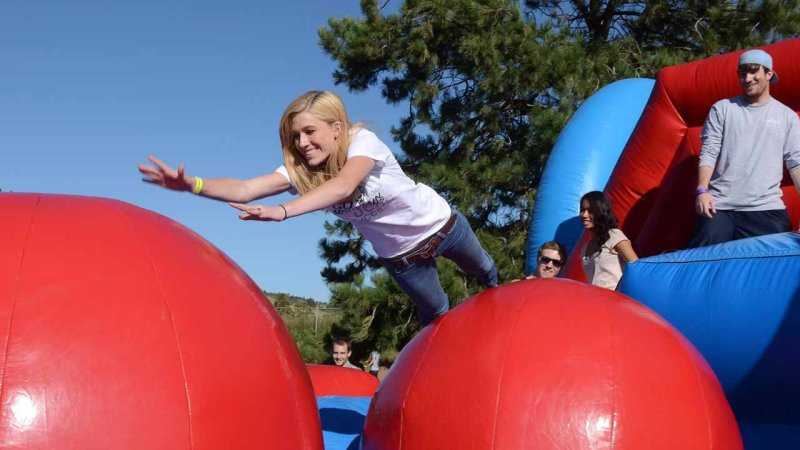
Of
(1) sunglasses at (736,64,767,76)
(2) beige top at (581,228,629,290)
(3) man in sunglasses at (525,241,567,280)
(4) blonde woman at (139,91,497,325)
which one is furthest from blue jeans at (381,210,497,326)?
(1) sunglasses at (736,64,767,76)

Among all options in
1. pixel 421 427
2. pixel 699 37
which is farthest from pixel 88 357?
pixel 699 37

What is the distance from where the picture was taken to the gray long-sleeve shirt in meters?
4.23

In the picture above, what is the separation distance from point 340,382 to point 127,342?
3.37m

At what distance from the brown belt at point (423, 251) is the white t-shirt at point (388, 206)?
0.02 meters

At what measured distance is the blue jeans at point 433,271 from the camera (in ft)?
12.6

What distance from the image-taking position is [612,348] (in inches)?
99.3

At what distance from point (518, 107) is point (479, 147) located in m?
0.77

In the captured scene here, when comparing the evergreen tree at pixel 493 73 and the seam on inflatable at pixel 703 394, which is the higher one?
the evergreen tree at pixel 493 73

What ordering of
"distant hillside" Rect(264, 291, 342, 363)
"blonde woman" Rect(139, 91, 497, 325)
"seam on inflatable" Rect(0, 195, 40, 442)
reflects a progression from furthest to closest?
1. "distant hillside" Rect(264, 291, 342, 363)
2. "blonde woman" Rect(139, 91, 497, 325)
3. "seam on inflatable" Rect(0, 195, 40, 442)

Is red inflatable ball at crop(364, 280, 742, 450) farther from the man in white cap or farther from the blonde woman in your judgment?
the man in white cap

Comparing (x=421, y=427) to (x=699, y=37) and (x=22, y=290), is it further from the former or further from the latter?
(x=699, y=37)

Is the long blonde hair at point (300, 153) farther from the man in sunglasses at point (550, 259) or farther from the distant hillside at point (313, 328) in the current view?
the distant hillside at point (313, 328)

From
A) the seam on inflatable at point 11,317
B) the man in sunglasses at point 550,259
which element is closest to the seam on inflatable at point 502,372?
the seam on inflatable at point 11,317

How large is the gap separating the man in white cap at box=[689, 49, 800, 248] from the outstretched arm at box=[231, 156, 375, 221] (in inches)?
73.3
